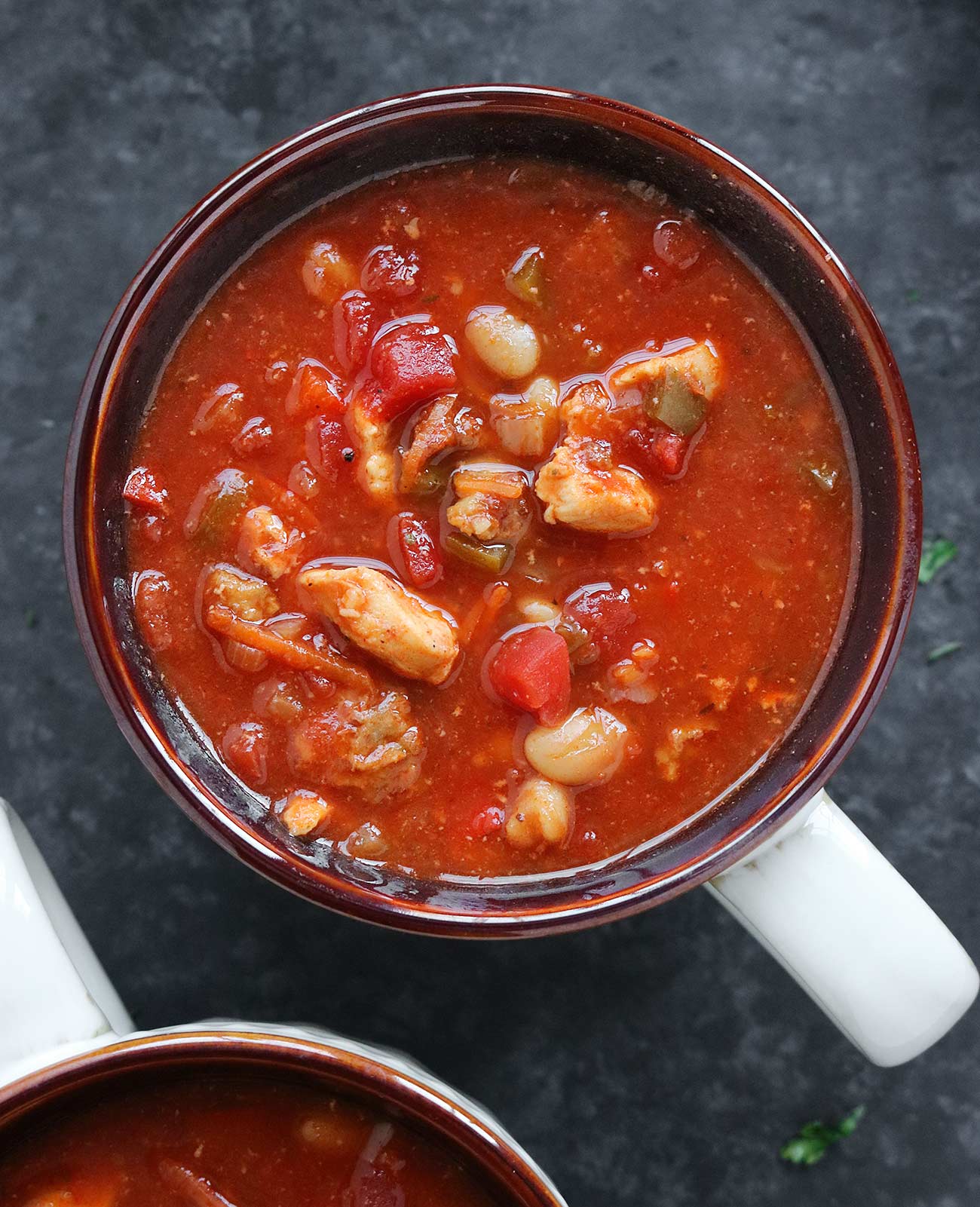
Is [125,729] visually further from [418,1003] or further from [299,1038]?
[418,1003]

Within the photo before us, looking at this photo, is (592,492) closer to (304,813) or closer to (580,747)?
(580,747)

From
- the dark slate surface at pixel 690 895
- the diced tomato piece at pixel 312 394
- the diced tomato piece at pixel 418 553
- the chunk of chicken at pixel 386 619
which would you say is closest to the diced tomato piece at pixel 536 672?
the chunk of chicken at pixel 386 619

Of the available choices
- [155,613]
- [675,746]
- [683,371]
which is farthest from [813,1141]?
[155,613]

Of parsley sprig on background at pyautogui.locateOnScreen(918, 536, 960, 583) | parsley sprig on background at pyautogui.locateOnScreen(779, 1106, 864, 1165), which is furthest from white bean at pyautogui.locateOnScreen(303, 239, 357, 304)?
parsley sprig on background at pyautogui.locateOnScreen(779, 1106, 864, 1165)

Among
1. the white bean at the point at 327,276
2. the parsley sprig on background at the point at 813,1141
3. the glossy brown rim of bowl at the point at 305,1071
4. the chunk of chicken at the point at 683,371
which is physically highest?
the white bean at the point at 327,276

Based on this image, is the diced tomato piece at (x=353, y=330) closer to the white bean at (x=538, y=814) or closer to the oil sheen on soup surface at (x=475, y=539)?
the oil sheen on soup surface at (x=475, y=539)

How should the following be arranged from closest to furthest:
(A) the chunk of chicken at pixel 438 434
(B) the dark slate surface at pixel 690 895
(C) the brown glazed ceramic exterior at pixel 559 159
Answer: (C) the brown glazed ceramic exterior at pixel 559 159
(A) the chunk of chicken at pixel 438 434
(B) the dark slate surface at pixel 690 895
